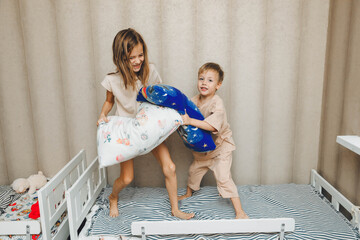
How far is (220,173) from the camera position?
5.53 ft

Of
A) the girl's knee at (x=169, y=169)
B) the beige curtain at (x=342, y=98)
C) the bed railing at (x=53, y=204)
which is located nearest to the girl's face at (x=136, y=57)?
the girl's knee at (x=169, y=169)

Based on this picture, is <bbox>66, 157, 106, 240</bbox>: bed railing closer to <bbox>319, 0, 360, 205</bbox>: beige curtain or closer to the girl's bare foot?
the girl's bare foot

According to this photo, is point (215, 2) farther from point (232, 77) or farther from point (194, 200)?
point (194, 200)

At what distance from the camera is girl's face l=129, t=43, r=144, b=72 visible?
4.98 ft

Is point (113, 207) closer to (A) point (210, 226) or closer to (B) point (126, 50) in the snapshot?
(A) point (210, 226)

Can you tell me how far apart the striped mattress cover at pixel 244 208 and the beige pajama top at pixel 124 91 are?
0.56 m

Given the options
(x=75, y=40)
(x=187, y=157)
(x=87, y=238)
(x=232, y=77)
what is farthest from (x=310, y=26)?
(x=87, y=238)

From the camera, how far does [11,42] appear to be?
1.93m

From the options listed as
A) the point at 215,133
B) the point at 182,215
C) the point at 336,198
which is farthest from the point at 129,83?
the point at 336,198

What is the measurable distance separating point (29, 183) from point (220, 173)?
4.14 feet

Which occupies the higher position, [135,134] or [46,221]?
[135,134]

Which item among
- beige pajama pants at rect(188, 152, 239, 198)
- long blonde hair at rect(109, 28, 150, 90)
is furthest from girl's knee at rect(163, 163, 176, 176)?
long blonde hair at rect(109, 28, 150, 90)

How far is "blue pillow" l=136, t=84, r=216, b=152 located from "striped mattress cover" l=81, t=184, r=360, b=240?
376 millimetres

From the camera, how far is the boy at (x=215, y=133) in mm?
1592
